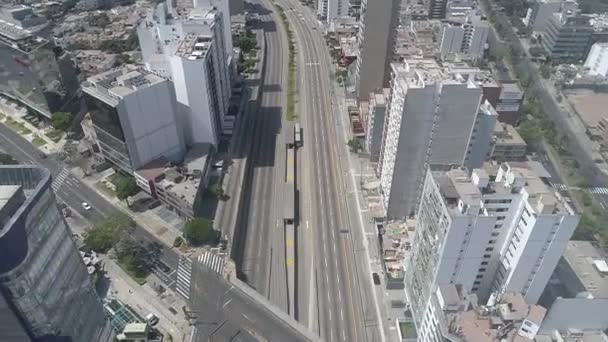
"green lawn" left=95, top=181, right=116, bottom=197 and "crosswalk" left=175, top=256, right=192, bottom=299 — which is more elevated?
"green lawn" left=95, top=181, right=116, bottom=197

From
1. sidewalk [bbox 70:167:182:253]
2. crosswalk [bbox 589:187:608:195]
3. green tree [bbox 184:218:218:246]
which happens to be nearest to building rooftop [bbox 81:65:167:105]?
sidewalk [bbox 70:167:182:253]

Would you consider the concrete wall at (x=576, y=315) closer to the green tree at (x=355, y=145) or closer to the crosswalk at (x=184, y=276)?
the crosswalk at (x=184, y=276)

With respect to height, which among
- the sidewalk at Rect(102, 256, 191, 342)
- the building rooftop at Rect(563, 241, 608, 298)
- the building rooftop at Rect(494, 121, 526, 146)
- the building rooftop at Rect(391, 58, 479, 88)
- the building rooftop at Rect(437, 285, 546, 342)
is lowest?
the sidewalk at Rect(102, 256, 191, 342)

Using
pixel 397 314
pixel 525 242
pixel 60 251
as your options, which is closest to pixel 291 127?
pixel 397 314

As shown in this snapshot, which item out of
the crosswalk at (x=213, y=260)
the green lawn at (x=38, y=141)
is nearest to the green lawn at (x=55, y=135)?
the green lawn at (x=38, y=141)

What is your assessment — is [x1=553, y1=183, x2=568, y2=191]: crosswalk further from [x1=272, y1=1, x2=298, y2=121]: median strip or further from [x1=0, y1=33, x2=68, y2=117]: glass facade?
[x1=0, y1=33, x2=68, y2=117]: glass facade

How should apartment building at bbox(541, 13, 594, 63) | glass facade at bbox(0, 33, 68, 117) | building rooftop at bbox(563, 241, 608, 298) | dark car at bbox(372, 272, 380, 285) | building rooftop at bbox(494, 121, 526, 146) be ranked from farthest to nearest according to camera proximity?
1. apartment building at bbox(541, 13, 594, 63)
2. glass facade at bbox(0, 33, 68, 117)
3. building rooftop at bbox(494, 121, 526, 146)
4. dark car at bbox(372, 272, 380, 285)
5. building rooftop at bbox(563, 241, 608, 298)
